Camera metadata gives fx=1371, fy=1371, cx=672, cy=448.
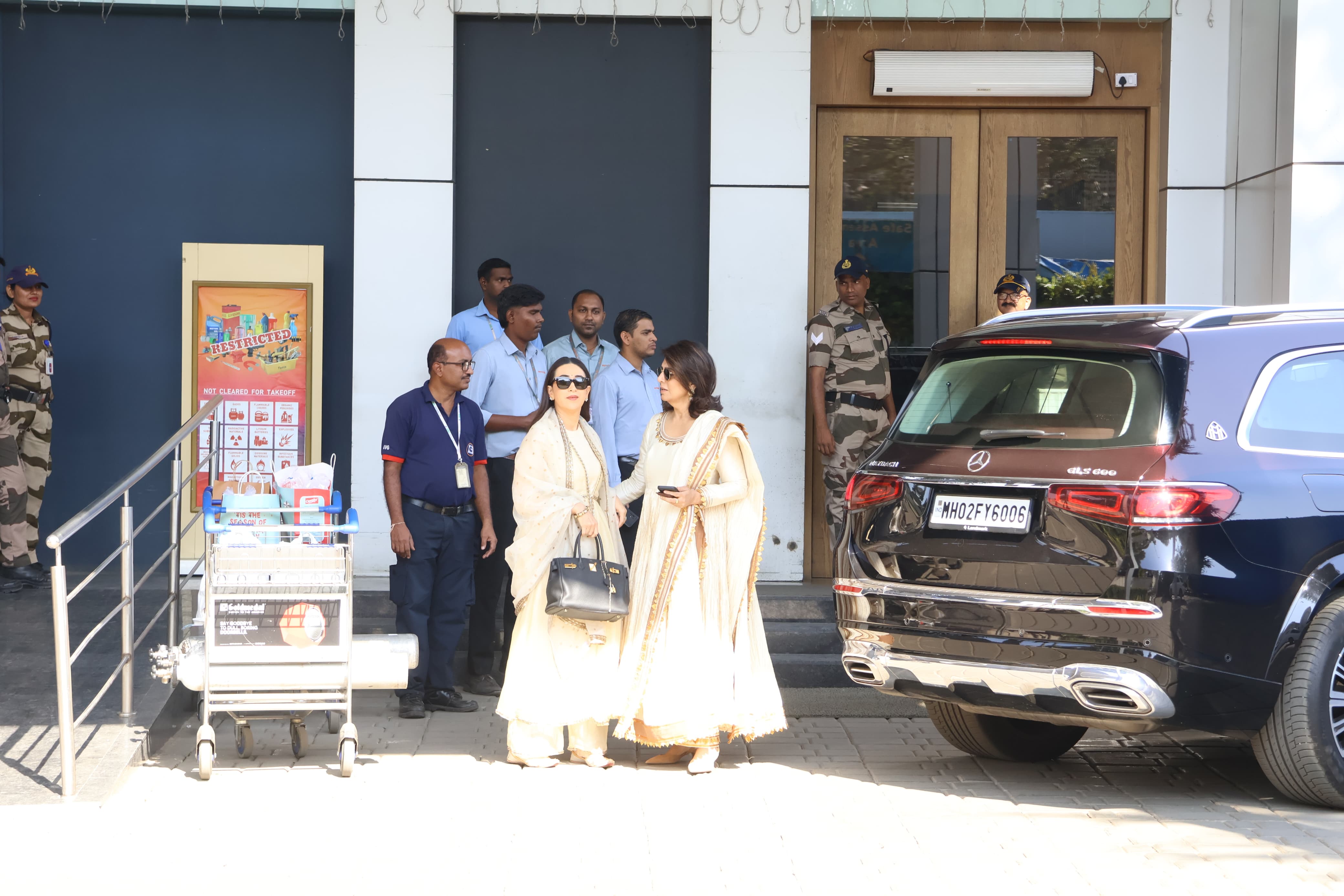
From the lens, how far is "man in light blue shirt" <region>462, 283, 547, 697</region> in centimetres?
774

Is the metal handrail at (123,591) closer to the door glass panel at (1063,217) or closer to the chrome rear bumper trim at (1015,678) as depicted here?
the chrome rear bumper trim at (1015,678)

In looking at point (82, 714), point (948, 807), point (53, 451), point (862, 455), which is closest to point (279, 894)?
point (82, 714)

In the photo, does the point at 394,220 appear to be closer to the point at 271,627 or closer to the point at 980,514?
the point at 271,627

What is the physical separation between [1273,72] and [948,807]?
5.88 metres

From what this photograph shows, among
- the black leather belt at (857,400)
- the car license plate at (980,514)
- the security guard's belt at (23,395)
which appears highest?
the black leather belt at (857,400)

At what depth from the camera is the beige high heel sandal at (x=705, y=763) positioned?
5.95m

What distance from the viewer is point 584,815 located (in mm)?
5270

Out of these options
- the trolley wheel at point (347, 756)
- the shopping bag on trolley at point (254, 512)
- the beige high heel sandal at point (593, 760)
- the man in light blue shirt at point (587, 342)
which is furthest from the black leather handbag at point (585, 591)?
the man in light blue shirt at point (587, 342)

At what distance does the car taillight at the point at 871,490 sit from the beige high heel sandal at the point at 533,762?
1.74m

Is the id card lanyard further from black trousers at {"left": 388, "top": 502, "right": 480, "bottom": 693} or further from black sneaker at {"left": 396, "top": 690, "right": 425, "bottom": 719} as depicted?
black sneaker at {"left": 396, "top": 690, "right": 425, "bottom": 719}

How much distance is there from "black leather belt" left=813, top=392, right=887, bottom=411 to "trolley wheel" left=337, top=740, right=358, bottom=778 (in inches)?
170

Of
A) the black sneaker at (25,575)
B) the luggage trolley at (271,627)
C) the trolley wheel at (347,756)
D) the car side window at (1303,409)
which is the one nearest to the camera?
the car side window at (1303,409)

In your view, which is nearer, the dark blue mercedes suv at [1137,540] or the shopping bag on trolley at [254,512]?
the dark blue mercedes suv at [1137,540]

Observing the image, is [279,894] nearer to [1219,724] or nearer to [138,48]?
[1219,724]
